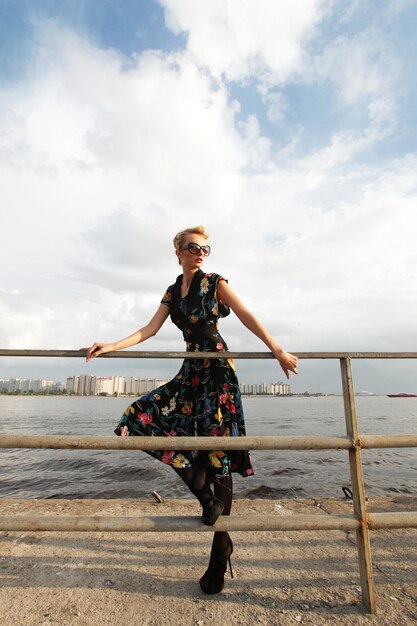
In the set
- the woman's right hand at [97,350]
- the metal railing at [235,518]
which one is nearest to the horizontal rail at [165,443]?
the metal railing at [235,518]

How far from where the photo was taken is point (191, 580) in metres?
2.57

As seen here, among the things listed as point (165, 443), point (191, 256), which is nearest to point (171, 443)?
point (165, 443)

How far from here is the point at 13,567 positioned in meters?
2.68

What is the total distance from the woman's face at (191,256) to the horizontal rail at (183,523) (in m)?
1.78

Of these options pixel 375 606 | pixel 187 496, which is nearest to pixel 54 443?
pixel 375 606

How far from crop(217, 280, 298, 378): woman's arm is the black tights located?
873 millimetres

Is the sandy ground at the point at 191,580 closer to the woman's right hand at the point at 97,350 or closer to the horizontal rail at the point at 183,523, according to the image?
the horizontal rail at the point at 183,523

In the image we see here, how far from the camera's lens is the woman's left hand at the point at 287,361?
235 centimetres

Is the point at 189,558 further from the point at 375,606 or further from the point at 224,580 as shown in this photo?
the point at 375,606

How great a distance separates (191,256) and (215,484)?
5.52 ft

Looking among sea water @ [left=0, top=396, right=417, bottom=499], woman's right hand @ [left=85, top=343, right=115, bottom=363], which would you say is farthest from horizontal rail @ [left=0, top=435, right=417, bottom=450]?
sea water @ [left=0, top=396, right=417, bottom=499]

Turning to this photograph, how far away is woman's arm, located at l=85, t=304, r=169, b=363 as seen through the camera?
2.44 metres

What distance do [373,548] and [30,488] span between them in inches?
347

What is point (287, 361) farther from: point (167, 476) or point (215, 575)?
point (167, 476)
